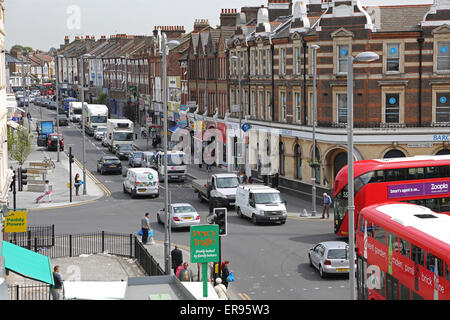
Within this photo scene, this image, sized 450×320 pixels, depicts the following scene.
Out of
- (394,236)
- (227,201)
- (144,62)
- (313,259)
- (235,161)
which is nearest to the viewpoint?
(394,236)

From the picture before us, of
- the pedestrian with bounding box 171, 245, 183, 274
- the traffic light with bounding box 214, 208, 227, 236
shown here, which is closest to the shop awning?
the pedestrian with bounding box 171, 245, 183, 274

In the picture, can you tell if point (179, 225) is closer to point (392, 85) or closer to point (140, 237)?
point (140, 237)

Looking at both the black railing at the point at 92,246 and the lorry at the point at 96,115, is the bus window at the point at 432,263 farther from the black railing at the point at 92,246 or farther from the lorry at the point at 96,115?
the lorry at the point at 96,115

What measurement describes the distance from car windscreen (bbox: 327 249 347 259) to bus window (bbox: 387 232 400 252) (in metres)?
6.18

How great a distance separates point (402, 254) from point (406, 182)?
13262 mm

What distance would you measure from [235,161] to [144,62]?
4595cm

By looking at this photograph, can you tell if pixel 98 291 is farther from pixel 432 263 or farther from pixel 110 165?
pixel 110 165

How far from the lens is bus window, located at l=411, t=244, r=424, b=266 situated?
16.9 m

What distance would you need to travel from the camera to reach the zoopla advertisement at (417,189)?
101 ft

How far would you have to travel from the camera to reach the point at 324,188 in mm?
45844

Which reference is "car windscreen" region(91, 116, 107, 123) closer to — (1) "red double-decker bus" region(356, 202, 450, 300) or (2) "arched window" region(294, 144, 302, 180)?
(2) "arched window" region(294, 144, 302, 180)

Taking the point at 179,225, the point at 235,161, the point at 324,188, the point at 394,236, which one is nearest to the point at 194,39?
the point at 235,161

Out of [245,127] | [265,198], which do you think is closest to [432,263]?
[265,198]

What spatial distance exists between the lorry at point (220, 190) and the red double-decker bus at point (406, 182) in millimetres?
11355
